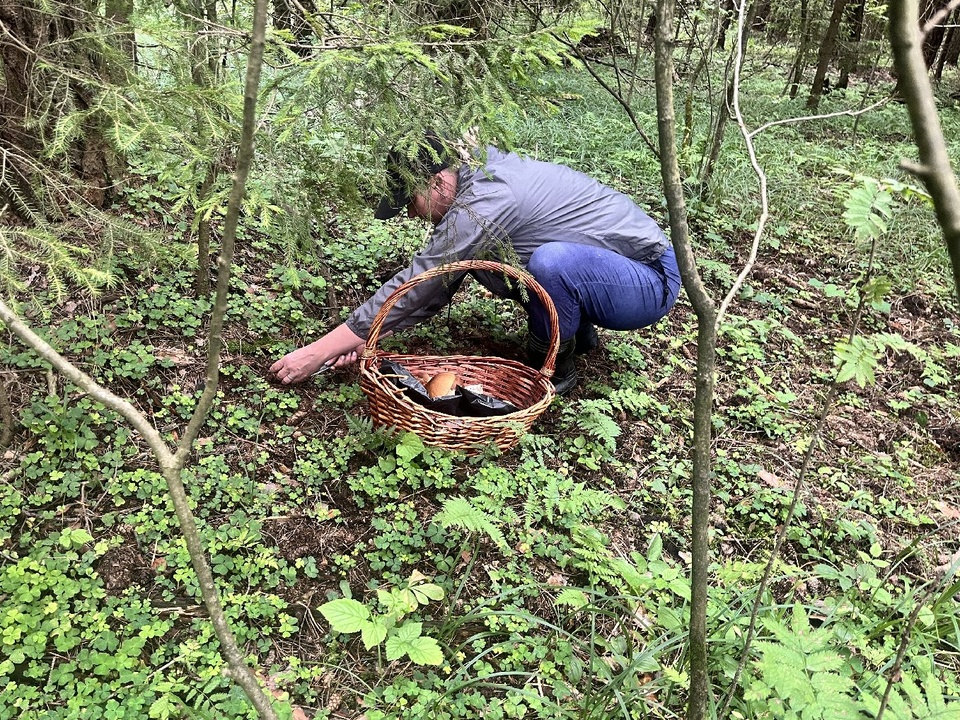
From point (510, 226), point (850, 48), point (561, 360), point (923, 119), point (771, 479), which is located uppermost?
point (850, 48)

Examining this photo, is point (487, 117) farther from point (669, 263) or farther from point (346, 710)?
point (346, 710)

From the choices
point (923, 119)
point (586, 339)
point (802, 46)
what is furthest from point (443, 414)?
point (802, 46)

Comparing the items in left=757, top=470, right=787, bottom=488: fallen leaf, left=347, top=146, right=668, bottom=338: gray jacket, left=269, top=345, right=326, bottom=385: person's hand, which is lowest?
left=757, top=470, right=787, bottom=488: fallen leaf

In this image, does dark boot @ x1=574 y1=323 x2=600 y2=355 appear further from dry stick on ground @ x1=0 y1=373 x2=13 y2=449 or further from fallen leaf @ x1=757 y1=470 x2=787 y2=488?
dry stick on ground @ x1=0 y1=373 x2=13 y2=449

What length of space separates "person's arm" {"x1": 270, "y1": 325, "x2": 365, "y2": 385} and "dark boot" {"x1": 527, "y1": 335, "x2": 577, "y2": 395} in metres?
0.92

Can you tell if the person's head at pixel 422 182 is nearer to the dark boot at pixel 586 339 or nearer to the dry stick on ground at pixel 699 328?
the dark boot at pixel 586 339

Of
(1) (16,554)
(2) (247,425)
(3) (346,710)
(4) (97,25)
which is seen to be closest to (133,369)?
(2) (247,425)

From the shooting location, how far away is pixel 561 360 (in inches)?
130

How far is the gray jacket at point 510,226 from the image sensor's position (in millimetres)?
2852

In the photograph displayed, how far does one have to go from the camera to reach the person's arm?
280 cm

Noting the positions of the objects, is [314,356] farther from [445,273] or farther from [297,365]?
[445,273]

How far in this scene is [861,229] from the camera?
109 cm

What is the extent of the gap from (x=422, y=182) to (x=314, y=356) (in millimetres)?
911

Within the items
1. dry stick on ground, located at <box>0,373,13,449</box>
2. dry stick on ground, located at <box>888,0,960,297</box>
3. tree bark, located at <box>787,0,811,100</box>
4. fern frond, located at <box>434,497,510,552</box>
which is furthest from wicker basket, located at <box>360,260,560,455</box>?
tree bark, located at <box>787,0,811,100</box>
